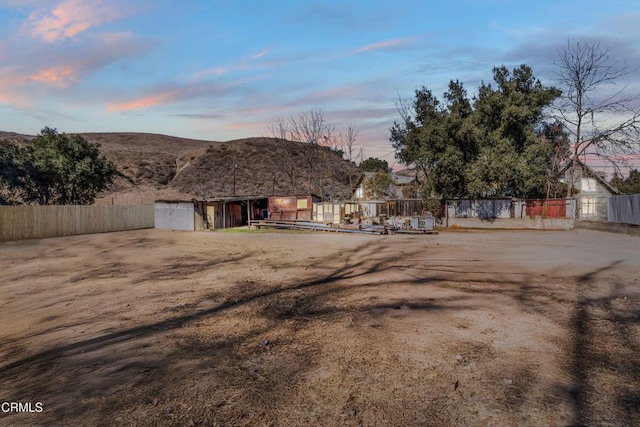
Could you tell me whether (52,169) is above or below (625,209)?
above

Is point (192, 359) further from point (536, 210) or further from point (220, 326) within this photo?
point (536, 210)

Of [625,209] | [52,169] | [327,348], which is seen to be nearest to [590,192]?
[625,209]

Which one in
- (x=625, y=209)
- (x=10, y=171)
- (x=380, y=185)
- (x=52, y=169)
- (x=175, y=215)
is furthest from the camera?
(x=380, y=185)

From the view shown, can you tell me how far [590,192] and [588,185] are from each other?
0.83m

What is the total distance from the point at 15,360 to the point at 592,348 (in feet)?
24.9

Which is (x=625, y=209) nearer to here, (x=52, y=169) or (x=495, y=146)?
(x=495, y=146)

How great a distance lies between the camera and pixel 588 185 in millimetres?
38750

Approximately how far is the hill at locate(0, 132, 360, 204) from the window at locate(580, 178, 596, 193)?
91.2 ft

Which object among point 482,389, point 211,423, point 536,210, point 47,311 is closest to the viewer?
point 211,423

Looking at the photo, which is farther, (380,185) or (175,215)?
(380,185)

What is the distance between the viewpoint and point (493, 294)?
24.7ft

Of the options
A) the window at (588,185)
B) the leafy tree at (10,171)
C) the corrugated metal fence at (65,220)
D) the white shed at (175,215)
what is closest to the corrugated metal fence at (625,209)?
the window at (588,185)

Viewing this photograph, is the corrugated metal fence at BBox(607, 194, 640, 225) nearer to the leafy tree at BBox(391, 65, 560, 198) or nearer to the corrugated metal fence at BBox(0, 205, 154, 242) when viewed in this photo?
the leafy tree at BBox(391, 65, 560, 198)

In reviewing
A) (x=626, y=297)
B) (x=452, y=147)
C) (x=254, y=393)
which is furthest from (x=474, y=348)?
(x=452, y=147)
